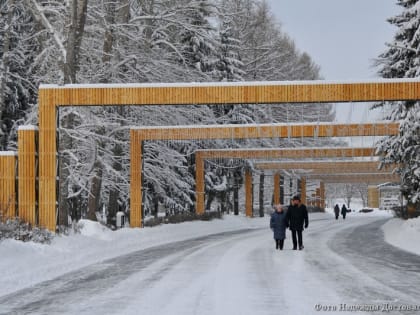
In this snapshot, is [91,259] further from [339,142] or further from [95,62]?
[339,142]

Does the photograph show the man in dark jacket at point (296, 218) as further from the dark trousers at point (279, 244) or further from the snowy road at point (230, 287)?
the snowy road at point (230, 287)

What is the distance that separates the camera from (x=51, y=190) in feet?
64.4

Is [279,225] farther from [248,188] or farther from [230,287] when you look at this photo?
[248,188]

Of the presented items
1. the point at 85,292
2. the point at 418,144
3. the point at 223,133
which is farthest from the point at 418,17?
the point at 85,292

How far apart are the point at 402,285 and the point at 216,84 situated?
1069 centimetres

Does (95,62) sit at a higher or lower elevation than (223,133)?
higher

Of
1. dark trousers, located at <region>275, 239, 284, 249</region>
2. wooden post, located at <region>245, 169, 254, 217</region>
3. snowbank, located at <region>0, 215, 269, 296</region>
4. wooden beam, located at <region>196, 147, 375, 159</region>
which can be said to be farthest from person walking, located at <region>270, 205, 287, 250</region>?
wooden post, located at <region>245, 169, 254, 217</region>

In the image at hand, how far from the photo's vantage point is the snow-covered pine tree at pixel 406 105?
2631 cm

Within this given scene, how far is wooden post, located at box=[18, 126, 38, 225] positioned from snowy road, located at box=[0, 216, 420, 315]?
14.4ft

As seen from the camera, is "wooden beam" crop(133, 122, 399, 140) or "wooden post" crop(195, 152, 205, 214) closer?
"wooden beam" crop(133, 122, 399, 140)

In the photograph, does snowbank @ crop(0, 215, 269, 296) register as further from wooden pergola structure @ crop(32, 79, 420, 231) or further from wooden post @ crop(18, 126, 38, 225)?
wooden pergola structure @ crop(32, 79, 420, 231)

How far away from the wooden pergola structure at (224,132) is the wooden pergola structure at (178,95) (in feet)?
26.1

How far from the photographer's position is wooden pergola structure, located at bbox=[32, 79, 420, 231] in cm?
1970

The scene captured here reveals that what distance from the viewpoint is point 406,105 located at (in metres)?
28.7
